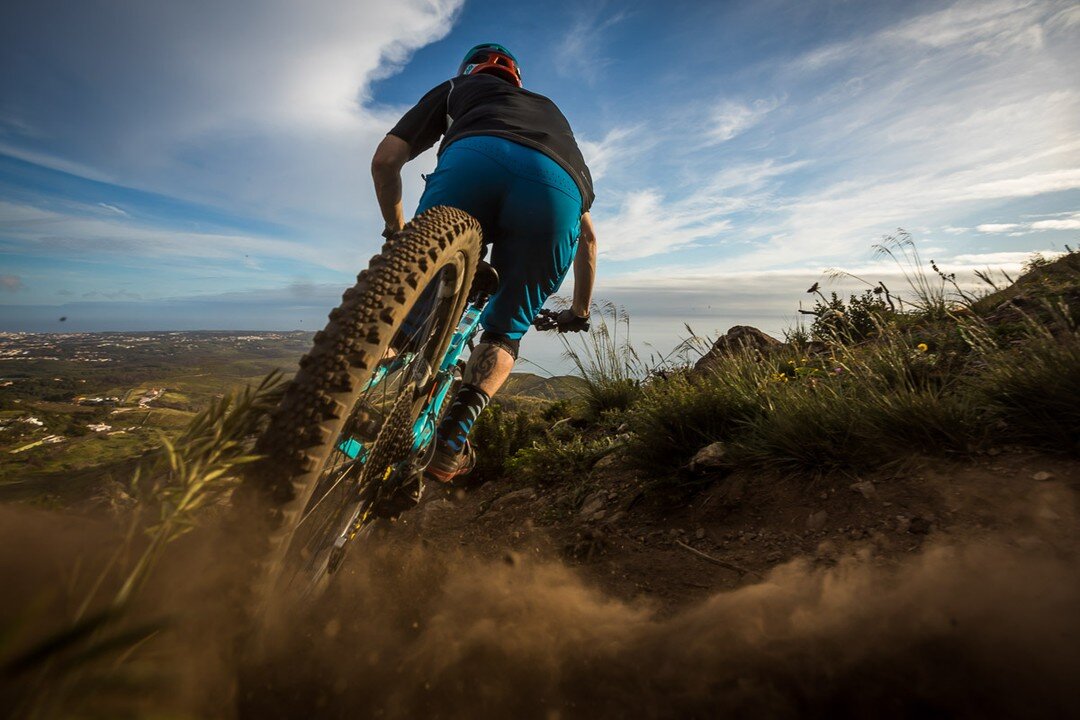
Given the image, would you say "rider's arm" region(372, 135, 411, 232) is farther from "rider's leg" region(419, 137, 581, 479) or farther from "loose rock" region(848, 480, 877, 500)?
"loose rock" region(848, 480, 877, 500)

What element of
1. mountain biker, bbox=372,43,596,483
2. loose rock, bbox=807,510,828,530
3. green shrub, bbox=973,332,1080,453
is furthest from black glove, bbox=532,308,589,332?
green shrub, bbox=973,332,1080,453

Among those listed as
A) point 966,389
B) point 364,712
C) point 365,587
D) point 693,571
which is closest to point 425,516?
point 365,587

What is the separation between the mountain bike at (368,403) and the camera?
3.96 feet

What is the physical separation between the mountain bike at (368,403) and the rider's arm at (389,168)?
66cm

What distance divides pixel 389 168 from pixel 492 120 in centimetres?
62

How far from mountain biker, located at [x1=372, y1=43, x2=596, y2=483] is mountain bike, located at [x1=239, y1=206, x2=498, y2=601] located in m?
0.13

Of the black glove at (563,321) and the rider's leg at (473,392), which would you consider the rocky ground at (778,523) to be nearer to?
the rider's leg at (473,392)

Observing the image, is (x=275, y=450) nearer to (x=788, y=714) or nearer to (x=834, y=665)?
(x=788, y=714)

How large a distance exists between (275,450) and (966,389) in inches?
136

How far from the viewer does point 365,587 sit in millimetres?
2176

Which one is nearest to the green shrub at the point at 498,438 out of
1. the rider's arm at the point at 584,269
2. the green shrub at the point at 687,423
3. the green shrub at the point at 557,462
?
the green shrub at the point at 557,462

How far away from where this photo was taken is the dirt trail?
104 centimetres

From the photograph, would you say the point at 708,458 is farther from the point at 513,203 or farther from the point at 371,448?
the point at 371,448

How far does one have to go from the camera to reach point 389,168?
7.99 feet
